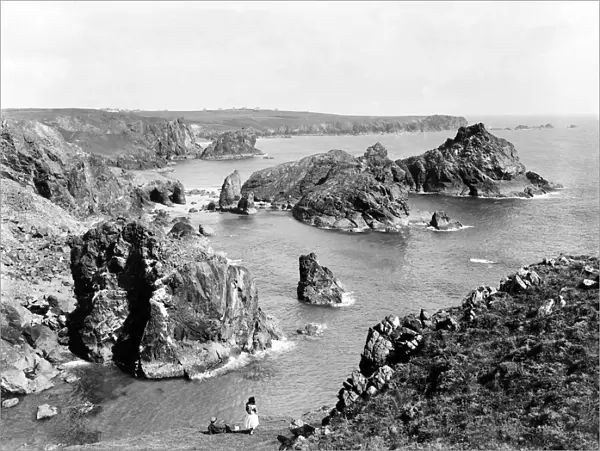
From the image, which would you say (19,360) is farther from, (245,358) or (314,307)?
(314,307)

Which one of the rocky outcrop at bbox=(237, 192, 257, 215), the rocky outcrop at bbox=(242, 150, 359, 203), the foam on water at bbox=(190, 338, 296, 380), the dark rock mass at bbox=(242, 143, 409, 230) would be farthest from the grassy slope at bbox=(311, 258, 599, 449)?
the rocky outcrop at bbox=(242, 150, 359, 203)

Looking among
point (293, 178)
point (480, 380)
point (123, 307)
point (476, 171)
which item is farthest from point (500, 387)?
point (476, 171)

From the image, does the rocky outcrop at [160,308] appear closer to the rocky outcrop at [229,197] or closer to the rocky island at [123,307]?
the rocky island at [123,307]

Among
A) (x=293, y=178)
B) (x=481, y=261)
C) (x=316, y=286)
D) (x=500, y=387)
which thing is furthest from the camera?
(x=293, y=178)


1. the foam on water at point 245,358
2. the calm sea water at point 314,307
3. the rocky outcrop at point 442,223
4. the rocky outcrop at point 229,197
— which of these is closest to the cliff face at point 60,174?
the rocky outcrop at point 229,197

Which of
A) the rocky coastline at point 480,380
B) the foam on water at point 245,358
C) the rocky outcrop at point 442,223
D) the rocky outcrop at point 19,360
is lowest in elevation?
the foam on water at point 245,358

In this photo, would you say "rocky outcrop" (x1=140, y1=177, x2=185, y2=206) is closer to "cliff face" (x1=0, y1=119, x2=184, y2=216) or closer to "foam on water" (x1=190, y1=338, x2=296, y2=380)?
"cliff face" (x1=0, y1=119, x2=184, y2=216)

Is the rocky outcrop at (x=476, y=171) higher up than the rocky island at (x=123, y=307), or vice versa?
the rocky outcrop at (x=476, y=171)
